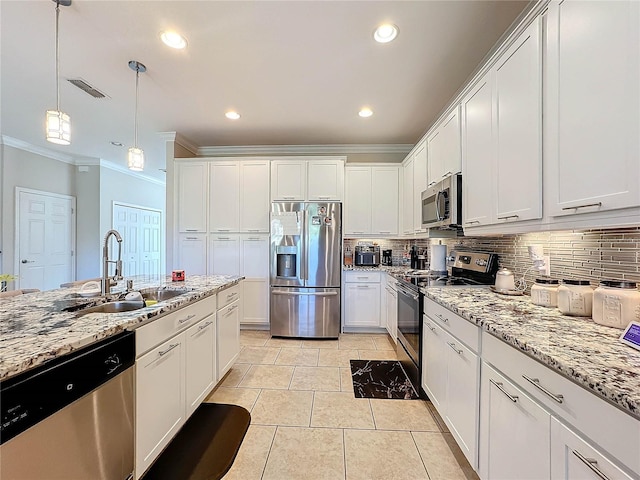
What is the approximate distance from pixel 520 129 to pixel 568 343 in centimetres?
110

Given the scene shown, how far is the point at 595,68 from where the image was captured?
107cm

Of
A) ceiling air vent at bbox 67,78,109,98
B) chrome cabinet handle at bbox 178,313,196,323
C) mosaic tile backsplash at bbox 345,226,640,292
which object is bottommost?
chrome cabinet handle at bbox 178,313,196,323

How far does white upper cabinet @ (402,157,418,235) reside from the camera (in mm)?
3566

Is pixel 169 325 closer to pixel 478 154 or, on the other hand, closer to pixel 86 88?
pixel 478 154

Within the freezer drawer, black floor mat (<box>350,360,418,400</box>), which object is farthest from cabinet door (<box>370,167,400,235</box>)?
black floor mat (<box>350,360,418,400</box>)

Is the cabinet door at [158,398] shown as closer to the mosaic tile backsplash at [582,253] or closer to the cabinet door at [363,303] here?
the mosaic tile backsplash at [582,253]

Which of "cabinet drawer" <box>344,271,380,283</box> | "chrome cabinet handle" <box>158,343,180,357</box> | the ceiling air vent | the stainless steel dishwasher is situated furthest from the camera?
"cabinet drawer" <box>344,271,380,283</box>

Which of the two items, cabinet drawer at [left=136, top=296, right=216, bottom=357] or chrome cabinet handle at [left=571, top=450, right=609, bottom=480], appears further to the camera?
cabinet drawer at [left=136, top=296, right=216, bottom=357]

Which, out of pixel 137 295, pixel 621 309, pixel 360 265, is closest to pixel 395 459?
pixel 621 309

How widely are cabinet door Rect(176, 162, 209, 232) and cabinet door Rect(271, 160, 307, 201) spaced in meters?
0.97

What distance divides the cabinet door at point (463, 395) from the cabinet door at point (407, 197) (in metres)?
Result: 2.06

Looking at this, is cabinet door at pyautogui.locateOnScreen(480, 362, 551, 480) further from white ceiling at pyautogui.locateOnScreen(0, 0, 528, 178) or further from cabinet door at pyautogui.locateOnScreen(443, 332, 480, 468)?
white ceiling at pyautogui.locateOnScreen(0, 0, 528, 178)

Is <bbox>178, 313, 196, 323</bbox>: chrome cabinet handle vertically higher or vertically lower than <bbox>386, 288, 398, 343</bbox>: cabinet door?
higher

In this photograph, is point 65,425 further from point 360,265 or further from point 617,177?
point 360,265
